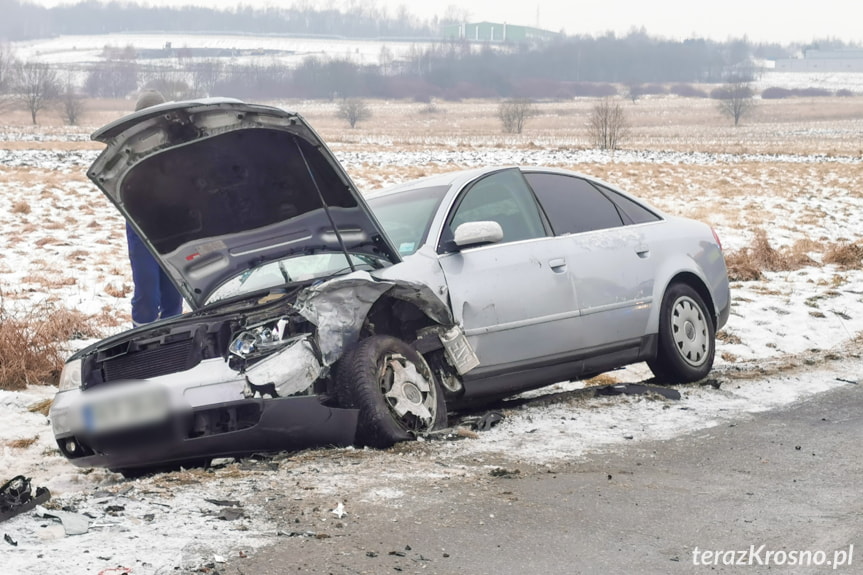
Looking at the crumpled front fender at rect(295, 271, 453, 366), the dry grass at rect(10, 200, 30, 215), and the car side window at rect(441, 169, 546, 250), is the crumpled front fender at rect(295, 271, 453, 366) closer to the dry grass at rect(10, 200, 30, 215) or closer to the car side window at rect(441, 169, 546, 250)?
the car side window at rect(441, 169, 546, 250)

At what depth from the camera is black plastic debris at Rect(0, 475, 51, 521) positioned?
4211 millimetres

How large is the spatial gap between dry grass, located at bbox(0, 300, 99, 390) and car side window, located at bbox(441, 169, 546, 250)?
3.31 metres

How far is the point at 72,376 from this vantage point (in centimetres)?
539

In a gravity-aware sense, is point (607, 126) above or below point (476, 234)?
below

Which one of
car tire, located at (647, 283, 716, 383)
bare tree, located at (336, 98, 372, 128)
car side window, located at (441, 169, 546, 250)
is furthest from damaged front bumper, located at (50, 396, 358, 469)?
bare tree, located at (336, 98, 372, 128)

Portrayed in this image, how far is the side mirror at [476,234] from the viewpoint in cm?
593

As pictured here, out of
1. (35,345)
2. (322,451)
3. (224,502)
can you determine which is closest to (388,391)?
(322,451)

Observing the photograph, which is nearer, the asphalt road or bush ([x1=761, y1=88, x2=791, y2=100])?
the asphalt road

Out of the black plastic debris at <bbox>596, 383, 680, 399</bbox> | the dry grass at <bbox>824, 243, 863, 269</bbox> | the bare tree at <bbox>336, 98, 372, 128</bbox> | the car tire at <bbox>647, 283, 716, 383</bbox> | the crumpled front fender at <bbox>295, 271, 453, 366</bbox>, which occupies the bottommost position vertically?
the bare tree at <bbox>336, 98, 372, 128</bbox>

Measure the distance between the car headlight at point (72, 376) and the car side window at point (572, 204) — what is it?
120 inches

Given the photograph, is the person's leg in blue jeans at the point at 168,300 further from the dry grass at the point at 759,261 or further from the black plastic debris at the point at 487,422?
the dry grass at the point at 759,261

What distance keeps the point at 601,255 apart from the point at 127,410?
3254 mm

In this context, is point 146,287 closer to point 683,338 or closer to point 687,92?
point 683,338

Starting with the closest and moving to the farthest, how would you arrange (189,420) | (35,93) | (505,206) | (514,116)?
(189,420) → (505,206) → (514,116) → (35,93)
